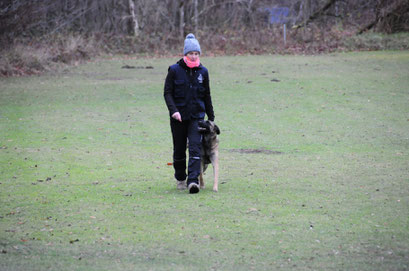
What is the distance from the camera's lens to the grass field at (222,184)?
5.43m

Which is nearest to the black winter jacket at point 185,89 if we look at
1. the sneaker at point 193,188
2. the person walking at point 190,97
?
the person walking at point 190,97

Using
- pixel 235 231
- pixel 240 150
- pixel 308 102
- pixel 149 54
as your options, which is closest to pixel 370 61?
pixel 308 102

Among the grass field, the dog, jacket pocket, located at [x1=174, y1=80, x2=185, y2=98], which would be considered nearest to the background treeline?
the grass field

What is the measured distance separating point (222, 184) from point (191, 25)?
33151mm

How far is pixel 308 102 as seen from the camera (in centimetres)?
1738

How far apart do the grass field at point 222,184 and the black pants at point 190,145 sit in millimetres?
330

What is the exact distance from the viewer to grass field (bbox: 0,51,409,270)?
543 centimetres

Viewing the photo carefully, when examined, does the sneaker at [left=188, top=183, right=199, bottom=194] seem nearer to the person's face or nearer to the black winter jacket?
the black winter jacket

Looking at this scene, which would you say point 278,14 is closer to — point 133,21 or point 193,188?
point 133,21

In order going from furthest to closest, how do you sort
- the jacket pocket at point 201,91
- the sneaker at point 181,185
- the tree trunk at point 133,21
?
1. the tree trunk at point 133,21
2. the sneaker at point 181,185
3. the jacket pocket at point 201,91

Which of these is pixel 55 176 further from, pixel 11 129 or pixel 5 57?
pixel 5 57

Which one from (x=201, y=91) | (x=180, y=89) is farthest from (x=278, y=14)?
(x=180, y=89)

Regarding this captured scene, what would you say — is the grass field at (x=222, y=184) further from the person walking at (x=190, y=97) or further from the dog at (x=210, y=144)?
the person walking at (x=190, y=97)

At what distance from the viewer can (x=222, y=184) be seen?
8453 millimetres
